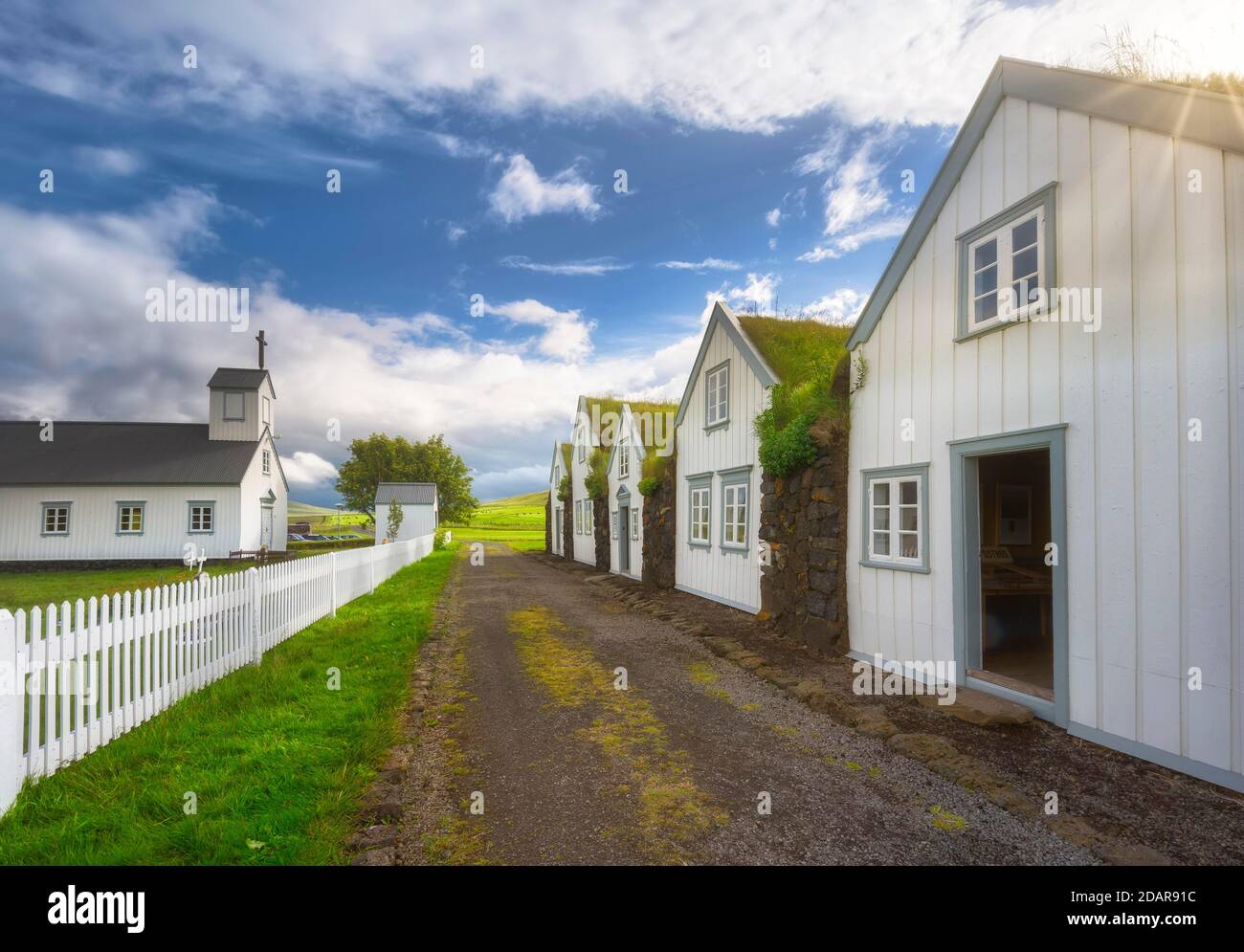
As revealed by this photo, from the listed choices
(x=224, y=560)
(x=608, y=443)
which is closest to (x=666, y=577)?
(x=608, y=443)

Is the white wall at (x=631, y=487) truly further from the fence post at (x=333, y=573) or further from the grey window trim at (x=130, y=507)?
the grey window trim at (x=130, y=507)

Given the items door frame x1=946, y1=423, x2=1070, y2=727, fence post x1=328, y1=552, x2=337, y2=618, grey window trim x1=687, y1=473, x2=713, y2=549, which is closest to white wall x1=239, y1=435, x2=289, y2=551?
fence post x1=328, y1=552, x2=337, y2=618

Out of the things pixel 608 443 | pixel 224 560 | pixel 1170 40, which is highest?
pixel 1170 40

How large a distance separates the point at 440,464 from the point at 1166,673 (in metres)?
55.5

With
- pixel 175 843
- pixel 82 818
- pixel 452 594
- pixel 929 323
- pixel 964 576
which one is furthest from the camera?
pixel 452 594

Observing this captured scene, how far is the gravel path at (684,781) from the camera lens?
3684 mm

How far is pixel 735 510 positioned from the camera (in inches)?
503

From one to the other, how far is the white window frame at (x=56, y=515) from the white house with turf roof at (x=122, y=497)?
31 millimetres

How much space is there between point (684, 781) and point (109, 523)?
3115 cm

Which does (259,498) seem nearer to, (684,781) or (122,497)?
(122,497)

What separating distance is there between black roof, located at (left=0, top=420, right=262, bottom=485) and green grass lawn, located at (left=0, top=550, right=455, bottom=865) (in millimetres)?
24317

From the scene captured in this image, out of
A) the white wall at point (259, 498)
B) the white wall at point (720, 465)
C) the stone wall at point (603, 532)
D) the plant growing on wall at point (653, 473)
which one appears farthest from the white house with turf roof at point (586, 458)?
the white wall at point (259, 498)
